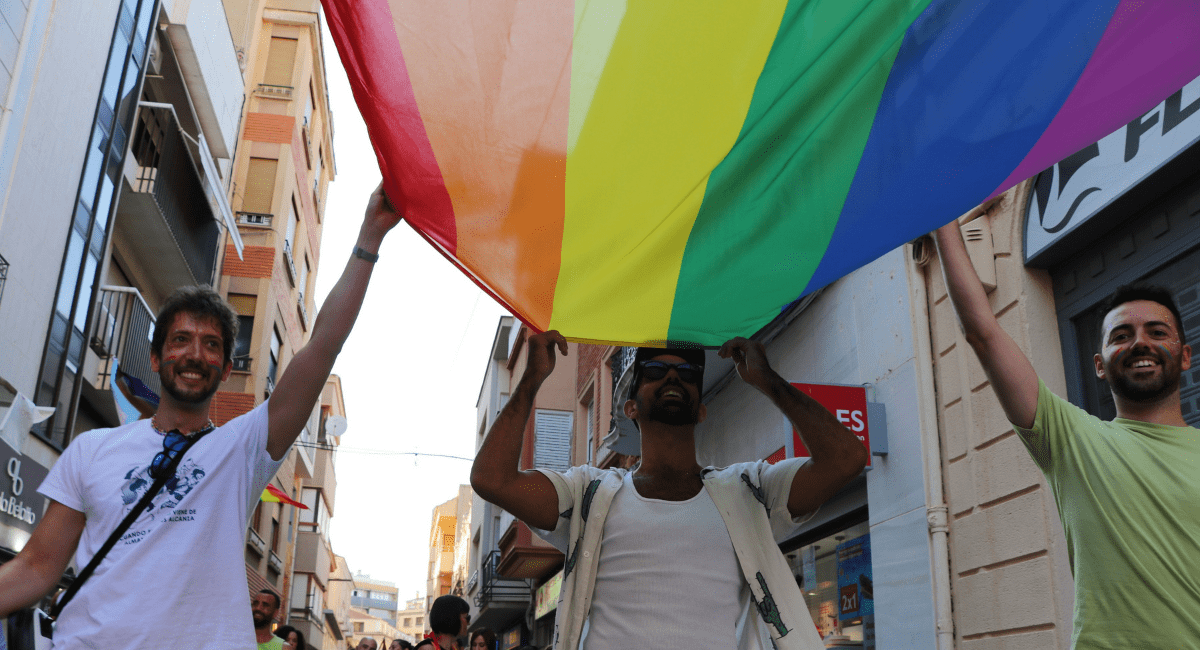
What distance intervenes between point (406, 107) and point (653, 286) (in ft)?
3.48

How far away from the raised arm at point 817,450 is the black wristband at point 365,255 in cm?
129

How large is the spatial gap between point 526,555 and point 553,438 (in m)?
3.78

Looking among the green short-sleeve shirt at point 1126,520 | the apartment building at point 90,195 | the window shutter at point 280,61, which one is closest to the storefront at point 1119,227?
the green short-sleeve shirt at point 1126,520

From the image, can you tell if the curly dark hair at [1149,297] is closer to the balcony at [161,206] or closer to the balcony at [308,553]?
Result: the balcony at [161,206]

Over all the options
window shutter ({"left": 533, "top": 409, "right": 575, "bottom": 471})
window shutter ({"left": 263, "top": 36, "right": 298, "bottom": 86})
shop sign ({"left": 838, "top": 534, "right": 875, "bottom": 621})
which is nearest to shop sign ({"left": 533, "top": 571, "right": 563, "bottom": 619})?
window shutter ({"left": 533, "top": 409, "right": 575, "bottom": 471})

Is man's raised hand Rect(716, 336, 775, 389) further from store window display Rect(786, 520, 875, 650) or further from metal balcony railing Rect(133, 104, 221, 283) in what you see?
metal balcony railing Rect(133, 104, 221, 283)

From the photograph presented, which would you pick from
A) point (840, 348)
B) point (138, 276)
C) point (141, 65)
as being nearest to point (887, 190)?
point (840, 348)

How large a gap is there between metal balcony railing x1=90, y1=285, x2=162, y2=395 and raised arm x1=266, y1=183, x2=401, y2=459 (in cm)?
1317

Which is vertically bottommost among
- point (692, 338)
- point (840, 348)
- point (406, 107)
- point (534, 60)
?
point (692, 338)

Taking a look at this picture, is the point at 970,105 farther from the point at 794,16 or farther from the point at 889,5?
the point at 794,16

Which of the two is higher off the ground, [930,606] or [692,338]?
[692,338]

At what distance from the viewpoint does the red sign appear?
308 inches

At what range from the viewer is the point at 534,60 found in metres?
3.19

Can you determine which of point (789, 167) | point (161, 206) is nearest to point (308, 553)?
point (161, 206)
